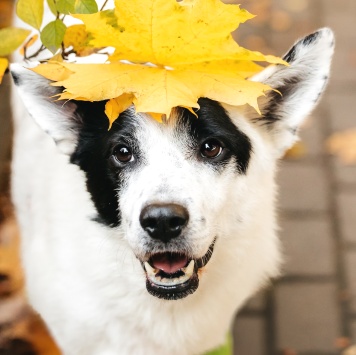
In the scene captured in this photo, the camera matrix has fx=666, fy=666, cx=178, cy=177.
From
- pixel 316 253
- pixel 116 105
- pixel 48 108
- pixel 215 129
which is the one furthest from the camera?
pixel 316 253

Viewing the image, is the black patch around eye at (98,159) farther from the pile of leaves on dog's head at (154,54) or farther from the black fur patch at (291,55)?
the black fur patch at (291,55)

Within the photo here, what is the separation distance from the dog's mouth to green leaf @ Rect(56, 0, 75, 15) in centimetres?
76

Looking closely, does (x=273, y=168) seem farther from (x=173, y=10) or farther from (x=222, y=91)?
(x=173, y=10)

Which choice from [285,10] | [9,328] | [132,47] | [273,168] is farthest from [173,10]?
[285,10]

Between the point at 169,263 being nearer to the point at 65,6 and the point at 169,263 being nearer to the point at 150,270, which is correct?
the point at 150,270

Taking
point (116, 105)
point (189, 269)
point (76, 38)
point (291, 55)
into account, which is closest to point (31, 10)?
point (76, 38)

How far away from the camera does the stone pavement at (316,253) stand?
319 cm

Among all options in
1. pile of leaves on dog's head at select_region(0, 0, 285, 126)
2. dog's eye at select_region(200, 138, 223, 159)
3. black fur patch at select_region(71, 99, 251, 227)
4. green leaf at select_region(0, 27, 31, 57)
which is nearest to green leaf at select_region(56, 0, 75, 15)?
pile of leaves on dog's head at select_region(0, 0, 285, 126)

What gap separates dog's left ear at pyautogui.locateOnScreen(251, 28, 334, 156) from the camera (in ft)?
6.54

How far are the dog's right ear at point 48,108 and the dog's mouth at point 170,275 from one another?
47 centimetres

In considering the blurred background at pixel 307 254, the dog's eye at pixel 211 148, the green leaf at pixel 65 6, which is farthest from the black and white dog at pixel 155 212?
the blurred background at pixel 307 254

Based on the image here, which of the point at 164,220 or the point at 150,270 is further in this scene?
the point at 150,270

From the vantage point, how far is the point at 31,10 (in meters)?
1.77

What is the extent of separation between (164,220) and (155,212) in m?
0.04
